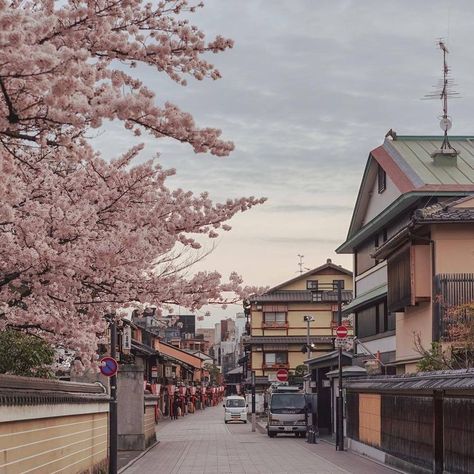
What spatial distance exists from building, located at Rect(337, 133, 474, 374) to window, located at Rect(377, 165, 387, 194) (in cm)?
3

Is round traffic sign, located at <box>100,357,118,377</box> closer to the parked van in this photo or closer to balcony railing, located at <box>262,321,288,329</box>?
the parked van

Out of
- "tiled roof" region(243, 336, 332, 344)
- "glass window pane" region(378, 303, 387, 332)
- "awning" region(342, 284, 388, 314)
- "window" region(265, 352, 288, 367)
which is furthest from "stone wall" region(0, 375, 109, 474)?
"window" region(265, 352, 288, 367)

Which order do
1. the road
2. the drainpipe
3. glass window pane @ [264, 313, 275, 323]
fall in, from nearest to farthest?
the road
the drainpipe
glass window pane @ [264, 313, 275, 323]

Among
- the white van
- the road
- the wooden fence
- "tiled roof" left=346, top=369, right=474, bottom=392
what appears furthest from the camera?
the white van

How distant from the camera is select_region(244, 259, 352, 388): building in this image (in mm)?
93375

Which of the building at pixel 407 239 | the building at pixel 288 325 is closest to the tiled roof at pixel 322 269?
the building at pixel 288 325

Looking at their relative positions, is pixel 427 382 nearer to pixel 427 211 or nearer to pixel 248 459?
pixel 427 211

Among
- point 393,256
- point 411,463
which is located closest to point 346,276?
point 393,256

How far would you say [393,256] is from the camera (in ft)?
108

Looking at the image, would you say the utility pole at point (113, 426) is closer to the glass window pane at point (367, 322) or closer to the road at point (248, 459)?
the road at point (248, 459)

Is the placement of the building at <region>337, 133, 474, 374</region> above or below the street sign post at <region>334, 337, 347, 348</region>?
above

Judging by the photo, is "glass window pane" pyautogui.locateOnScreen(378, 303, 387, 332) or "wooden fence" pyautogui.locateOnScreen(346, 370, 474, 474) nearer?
"wooden fence" pyautogui.locateOnScreen(346, 370, 474, 474)

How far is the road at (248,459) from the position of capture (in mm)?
25844

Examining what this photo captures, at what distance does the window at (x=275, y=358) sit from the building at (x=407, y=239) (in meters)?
46.8
